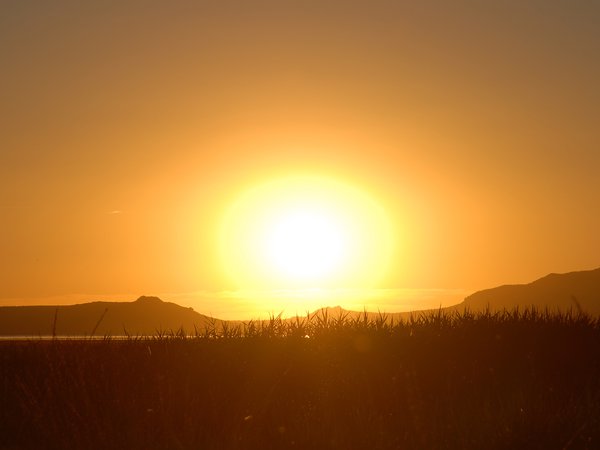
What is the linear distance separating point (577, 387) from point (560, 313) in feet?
15.2

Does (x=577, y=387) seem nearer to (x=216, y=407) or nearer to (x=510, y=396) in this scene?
(x=510, y=396)

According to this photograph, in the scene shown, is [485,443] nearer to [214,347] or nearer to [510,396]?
[510,396]

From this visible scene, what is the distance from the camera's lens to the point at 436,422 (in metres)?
9.27

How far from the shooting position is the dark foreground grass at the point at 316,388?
29.0 feet

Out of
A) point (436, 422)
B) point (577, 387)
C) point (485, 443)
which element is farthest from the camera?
point (577, 387)

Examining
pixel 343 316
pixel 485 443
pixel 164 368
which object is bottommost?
pixel 485 443

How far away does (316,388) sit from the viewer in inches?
436

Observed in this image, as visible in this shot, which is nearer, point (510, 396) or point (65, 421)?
point (65, 421)

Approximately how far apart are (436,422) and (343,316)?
5.69m

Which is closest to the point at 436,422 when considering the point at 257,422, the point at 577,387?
the point at 257,422

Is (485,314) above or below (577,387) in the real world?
above

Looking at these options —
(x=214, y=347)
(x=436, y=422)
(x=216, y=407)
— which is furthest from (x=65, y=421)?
(x=436, y=422)

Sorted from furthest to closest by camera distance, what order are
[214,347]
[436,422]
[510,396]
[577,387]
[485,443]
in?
[214,347] → [577,387] → [510,396] → [436,422] → [485,443]

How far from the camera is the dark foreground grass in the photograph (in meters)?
8.84
